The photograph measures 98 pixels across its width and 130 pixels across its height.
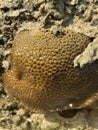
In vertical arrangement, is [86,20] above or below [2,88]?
above

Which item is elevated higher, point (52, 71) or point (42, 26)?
point (42, 26)

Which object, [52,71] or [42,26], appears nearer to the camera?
[52,71]

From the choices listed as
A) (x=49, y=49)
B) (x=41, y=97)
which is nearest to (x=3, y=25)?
(x=49, y=49)

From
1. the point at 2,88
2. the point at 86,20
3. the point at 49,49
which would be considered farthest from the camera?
the point at 2,88

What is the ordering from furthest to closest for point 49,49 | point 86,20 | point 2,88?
point 2,88
point 86,20
point 49,49

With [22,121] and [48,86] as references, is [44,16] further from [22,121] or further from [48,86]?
[22,121]

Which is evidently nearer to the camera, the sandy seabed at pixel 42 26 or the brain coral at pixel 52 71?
the brain coral at pixel 52 71

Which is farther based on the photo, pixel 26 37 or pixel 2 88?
pixel 2 88

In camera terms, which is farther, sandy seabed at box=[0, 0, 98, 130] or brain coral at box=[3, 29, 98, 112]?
sandy seabed at box=[0, 0, 98, 130]
